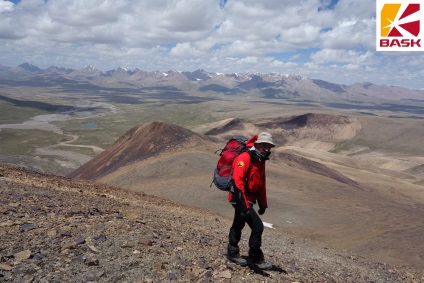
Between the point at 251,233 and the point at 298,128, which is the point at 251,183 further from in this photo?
the point at 298,128

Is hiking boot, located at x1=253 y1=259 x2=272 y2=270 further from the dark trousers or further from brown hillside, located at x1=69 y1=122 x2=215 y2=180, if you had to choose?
brown hillside, located at x1=69 y1=122 x2=215 y2=180

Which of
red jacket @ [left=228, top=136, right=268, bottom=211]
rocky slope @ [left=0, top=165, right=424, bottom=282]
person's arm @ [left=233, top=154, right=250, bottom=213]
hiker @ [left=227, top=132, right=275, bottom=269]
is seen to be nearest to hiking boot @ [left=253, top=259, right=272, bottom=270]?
hiker @ [left=227, top=132, right=275, bottom=269]

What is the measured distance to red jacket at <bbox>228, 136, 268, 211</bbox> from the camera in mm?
7418

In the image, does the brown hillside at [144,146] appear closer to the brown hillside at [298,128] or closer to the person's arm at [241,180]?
the person's arm at [241,180]

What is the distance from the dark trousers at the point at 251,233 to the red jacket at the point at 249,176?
1.11ft

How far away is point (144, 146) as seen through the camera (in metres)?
40.0

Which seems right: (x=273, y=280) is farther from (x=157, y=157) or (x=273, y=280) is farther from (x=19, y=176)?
(x=157, y=157)

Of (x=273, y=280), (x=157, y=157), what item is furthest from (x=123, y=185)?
(x=273, y=280)

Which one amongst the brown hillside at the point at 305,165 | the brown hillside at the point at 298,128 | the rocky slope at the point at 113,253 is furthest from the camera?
the brown hillside at the point at 298,128

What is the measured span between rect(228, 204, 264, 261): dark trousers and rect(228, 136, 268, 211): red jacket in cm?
34

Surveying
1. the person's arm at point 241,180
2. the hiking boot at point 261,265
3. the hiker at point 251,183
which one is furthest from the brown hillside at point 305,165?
the person's arm at point 241,180

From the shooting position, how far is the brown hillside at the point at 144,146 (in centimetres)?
3822

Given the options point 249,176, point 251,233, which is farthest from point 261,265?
point 249,176

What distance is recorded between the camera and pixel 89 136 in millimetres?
123875
